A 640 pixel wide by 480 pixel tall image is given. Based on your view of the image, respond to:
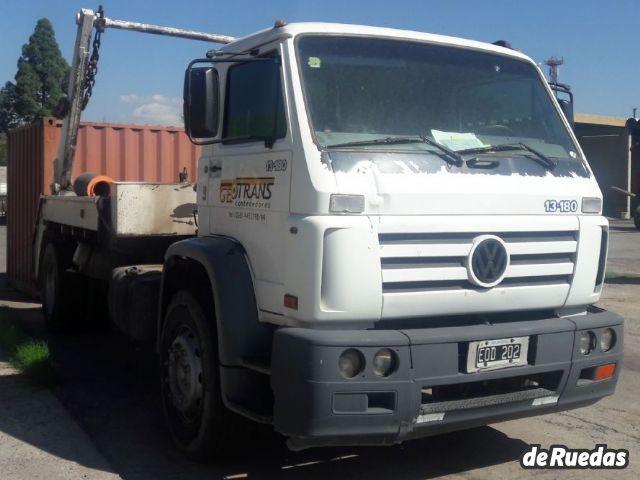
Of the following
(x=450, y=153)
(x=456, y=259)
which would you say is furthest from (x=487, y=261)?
(x=450, y=153)

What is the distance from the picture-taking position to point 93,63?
910 centimetres

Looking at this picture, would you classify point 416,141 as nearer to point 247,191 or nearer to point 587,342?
point 247,191

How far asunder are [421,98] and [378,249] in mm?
1143

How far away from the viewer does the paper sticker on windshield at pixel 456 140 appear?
462cm

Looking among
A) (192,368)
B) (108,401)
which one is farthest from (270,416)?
(108,401)

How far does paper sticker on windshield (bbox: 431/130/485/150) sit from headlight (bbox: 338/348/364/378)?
1.35 meters

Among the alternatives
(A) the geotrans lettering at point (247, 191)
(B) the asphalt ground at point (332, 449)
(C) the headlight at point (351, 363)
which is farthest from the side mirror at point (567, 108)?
(C) the headlight at point (351, 363)

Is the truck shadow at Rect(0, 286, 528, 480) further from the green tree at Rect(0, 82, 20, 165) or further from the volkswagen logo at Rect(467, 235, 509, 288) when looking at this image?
the green tree at Rect(0, 82, 20, 165)

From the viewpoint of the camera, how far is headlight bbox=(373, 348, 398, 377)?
4027 mm

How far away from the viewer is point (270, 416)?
13.9 ft

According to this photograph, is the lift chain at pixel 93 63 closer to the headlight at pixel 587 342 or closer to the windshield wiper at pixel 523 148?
the windshield wiper at pixel 523 148

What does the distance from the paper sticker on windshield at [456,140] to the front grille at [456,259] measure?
1.86ft

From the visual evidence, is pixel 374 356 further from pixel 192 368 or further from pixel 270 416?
pixel 192 368

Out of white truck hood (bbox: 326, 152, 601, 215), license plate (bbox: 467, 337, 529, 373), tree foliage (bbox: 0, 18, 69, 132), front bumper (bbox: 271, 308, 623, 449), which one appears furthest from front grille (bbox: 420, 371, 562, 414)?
tree foliage (bbox: 0, 18, 69, 132)
